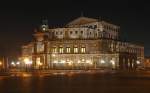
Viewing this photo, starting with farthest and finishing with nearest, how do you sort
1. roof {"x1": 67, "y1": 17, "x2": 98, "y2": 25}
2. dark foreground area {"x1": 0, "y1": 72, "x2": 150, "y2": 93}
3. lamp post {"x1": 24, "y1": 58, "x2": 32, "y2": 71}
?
lamp post {"x1": 24, "y1": 58, "x2": 32, "y2": 71} → roof {"x1": 67, "y1": 17, "x2": 98, "y2": 25} → dark foreground area {"x1": 0, "y1": 72, "x2": 150, "y2": 93}

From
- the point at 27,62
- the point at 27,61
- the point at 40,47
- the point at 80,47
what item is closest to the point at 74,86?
the point at 80,47

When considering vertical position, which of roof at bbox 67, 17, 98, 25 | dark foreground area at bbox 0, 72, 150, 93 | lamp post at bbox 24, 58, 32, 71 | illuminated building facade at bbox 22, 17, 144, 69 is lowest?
dark foreground area at bbox 0, 72, 150, 93

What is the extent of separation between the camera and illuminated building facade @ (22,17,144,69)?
133 meters

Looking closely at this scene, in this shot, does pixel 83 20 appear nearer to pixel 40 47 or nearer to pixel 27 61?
pixel 40 47

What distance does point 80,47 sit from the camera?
135 m

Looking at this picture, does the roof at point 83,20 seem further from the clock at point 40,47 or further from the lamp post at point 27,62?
the lamp post at point 27,62

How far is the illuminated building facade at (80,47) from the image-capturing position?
13288cm

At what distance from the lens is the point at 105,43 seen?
13712 cm

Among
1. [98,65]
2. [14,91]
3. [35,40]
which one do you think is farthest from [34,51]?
[14,91]

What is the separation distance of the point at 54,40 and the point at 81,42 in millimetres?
10832

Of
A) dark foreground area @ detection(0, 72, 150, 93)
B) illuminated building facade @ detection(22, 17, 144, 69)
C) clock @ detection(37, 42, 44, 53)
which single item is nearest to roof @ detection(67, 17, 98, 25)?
illuminated building facade @ detection(22, 17, 144, 69)

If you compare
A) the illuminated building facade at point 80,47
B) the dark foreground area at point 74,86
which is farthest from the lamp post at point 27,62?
the dark foreground area at point 74,86

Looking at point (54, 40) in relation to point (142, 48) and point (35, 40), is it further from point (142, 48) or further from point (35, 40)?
point (142, 48)

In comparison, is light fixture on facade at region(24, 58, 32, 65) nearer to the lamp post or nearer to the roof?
the lamp post
